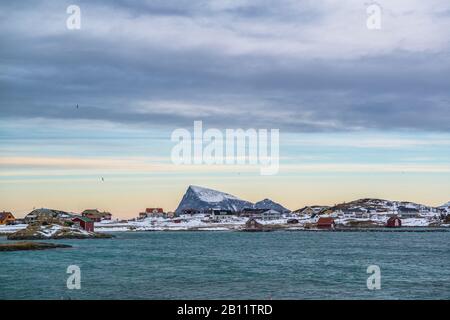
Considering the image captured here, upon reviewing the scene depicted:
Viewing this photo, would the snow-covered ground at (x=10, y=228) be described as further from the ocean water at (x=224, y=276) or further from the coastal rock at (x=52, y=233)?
the ocean water at (x=224, y=276)

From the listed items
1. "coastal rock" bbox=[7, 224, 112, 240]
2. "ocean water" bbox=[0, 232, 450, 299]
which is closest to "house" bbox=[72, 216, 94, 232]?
"coastal rock" bbox=[7, 224, 112, 240]

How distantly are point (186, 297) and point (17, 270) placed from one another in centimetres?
2919

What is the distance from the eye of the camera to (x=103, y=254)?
308 feet

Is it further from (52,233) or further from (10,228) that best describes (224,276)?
(10,228)

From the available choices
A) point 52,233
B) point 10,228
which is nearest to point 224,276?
point 52,233

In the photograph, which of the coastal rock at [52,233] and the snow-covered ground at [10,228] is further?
the snow-covered ground at [10,228]

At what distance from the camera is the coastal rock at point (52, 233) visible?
13675 centimetres

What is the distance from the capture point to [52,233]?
142750 millimetres

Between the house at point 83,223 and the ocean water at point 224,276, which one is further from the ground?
the house at point 83,223

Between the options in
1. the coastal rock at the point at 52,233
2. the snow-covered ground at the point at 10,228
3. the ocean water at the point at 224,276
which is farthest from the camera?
the snow-covered ground at the point at 10,228

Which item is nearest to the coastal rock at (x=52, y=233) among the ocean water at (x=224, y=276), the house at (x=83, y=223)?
the house at (x=83, y=223)

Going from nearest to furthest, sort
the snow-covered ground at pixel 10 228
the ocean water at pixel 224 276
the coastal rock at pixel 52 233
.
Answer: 1. the ocean water at pixel 224 276
2. the coastal rock at pixel 52 233
3. the snow-covered ground at pixel 10 228

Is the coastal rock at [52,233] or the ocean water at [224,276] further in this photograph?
the coastal rock at [52,233]
